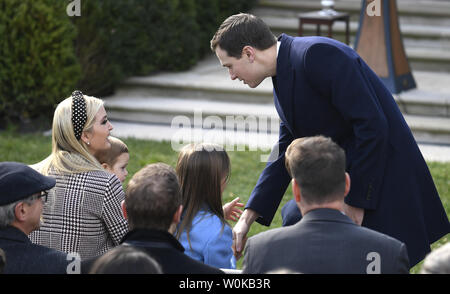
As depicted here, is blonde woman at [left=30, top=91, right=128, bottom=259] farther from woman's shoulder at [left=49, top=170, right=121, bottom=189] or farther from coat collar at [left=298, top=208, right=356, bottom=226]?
coat collar at [left=298, top=208, right=356, bottom=226]

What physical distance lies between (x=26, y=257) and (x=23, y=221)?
169 mm

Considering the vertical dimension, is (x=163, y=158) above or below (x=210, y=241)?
below

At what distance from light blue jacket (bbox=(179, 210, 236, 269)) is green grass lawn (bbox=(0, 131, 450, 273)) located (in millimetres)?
2426

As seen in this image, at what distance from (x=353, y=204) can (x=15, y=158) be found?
13.6 ft

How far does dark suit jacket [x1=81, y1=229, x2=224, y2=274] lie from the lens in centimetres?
264

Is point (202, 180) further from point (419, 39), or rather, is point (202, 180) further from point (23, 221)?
point (419, 39)

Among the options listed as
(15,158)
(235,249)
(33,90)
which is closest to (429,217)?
(235,249)

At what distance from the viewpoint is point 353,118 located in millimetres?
3238

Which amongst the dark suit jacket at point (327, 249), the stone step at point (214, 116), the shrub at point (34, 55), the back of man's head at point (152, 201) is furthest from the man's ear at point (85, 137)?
the stone step at point (214, 116)

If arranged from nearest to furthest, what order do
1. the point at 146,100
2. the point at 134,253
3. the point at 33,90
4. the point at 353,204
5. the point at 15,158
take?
the point at 134,253
the point at 353,204
the point at 15,158
the point at 33,90
the point at 146,100

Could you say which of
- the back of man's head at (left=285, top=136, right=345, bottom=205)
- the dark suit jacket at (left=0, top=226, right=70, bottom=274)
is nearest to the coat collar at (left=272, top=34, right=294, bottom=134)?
the back of man's head at (left=285, top=136, right=345, bottom=205)

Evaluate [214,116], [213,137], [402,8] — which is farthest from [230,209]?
[402,8]
